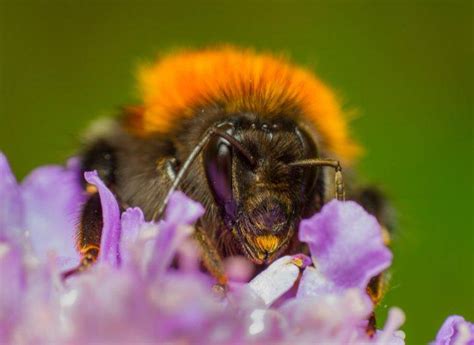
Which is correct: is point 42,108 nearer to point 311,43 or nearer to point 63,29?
point 63,29

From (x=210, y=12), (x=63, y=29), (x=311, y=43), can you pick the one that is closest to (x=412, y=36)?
(x=311, y=43)

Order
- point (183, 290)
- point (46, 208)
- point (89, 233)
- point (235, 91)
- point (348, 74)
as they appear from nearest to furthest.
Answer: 1. point (183, 290)
2. point (89, 233)
3. point (235, 91)
4. point (46, 208)
5. point (348, 74)

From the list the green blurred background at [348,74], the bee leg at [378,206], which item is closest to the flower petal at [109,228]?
the bee leg at [378,206]

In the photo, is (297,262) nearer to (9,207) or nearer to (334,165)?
(334,165)

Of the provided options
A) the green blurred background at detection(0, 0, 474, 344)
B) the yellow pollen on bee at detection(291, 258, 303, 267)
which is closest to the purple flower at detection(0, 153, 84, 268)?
the yellow pollen on bee at detection(291, 258, 303, 267)

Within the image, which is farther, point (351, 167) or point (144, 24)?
point (144, 24)

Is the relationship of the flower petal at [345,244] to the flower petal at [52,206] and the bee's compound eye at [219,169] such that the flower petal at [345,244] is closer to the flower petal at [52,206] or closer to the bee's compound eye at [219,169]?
the bee's compound eye at [219,169]

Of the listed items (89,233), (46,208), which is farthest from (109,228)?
(46,208)
